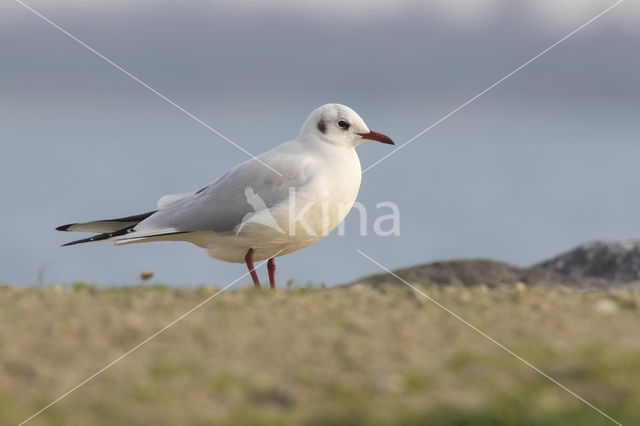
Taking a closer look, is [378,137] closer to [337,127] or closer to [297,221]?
[337,127]

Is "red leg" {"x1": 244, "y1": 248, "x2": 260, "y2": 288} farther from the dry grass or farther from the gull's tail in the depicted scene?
the dry grass

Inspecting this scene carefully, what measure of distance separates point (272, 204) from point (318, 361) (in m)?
3.25

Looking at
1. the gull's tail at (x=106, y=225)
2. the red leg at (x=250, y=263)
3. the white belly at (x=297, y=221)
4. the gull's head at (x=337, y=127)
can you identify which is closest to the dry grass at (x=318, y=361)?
the white belly at (x=297, y=221)

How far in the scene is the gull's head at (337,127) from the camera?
7922 mm

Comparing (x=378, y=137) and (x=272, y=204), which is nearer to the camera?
Answer: (x=272, y=204)

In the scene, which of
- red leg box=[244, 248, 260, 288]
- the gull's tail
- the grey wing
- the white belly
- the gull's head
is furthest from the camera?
the gull's tail

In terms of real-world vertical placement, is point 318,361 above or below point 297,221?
below

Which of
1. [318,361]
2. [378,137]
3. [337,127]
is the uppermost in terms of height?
[337,127]

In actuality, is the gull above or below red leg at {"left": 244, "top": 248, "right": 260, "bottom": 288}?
above

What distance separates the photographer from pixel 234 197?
7.65 m

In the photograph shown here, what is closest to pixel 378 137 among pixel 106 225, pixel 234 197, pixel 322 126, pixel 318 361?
pixel 322 126

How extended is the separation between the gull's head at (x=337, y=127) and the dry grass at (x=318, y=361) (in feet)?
7.29

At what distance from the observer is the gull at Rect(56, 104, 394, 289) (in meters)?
7.45

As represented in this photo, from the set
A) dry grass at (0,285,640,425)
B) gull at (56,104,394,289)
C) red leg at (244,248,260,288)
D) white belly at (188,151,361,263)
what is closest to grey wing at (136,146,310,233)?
gull at (56,104,394,289)
